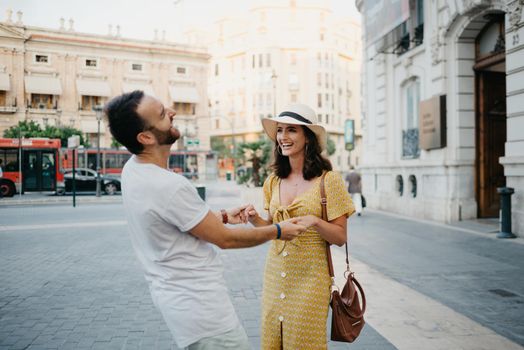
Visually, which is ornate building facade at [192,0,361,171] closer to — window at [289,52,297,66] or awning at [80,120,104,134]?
window at [289,52,297,66]

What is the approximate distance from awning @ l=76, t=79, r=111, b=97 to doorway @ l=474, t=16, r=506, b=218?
45169 mm

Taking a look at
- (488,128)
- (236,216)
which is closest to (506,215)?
(488,128)

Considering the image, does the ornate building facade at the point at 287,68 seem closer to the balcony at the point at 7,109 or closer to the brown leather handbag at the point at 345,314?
Result: the balcony at the point at 7,109

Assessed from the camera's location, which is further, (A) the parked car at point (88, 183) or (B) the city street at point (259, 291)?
(A) the parked car at point (88, 183)

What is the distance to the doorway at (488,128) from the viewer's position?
13.1 meters

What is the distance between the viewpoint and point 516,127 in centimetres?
1045

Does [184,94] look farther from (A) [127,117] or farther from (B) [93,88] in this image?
(A) [127,117]

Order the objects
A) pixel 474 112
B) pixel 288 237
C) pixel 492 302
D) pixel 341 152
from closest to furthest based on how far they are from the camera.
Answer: pixel 288 237
pixel 492 302
pixel 474 112
pixel 341 152

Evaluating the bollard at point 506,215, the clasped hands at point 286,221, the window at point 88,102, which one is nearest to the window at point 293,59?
the window at point 88,102

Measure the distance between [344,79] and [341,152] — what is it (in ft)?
40.2

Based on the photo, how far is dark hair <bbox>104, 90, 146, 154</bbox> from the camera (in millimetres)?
2168

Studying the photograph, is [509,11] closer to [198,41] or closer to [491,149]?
[491,149]

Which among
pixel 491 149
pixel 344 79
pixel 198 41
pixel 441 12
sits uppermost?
pixel 198 41

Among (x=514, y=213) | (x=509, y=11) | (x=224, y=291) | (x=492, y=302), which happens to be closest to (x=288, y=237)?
(x=224, y=291)
